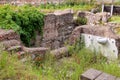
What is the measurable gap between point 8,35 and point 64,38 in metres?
3.86

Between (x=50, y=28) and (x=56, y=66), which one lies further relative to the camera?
(x=50, y=28)

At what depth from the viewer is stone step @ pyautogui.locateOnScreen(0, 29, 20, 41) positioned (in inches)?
262

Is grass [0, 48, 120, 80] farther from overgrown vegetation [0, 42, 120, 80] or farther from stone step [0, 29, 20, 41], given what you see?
stone step [0, 29, 20, 41]

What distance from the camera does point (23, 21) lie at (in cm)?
810

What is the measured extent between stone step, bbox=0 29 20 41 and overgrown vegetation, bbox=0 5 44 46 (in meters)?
0.25

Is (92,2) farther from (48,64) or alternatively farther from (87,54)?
(48,64)

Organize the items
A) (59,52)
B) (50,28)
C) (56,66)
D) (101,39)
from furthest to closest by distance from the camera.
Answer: (50,28)
(101,39)
(59,52)
(56,66)

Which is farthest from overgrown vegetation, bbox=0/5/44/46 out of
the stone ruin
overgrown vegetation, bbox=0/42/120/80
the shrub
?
the shrub

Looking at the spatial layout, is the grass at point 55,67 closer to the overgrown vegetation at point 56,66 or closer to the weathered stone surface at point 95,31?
the overgrown vegetation at point 56,66

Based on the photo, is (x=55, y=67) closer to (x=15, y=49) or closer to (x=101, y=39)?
(x=15, y=49)

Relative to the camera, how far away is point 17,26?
24.6ft

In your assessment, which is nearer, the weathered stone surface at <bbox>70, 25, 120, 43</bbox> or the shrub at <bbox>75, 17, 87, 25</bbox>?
the weathered stone surface at <bbox>70, 25, 120, 43</bbox>

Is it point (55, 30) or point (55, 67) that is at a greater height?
point (55, 30)

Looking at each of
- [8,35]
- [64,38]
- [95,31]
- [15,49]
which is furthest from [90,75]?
[64,38]
